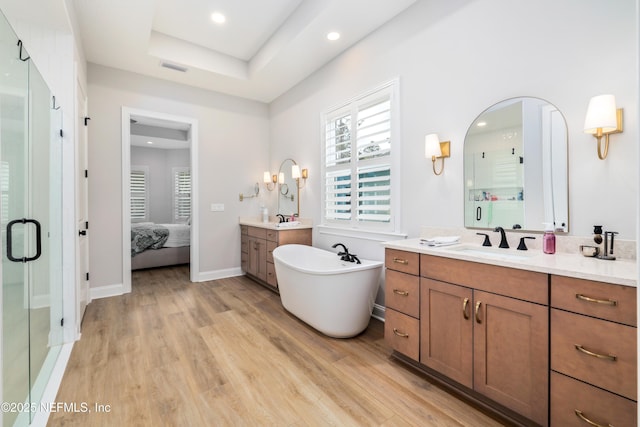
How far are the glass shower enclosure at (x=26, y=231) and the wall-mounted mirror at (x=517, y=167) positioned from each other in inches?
111

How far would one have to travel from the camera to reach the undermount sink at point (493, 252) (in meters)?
1.77

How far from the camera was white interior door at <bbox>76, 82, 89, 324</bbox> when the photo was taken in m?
2.63

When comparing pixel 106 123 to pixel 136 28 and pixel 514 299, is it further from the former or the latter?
pixel 514 299

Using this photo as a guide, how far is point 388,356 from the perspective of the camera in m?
2.23

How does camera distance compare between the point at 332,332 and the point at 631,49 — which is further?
the point at 332,332

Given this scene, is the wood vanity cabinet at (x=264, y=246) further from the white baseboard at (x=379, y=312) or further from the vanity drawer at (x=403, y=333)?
the vanity drawer at (x=403, y=333)

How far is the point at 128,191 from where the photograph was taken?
3859 millimetres

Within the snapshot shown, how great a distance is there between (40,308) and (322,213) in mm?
2778

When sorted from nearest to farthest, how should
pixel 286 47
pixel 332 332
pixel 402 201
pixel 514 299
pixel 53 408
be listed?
pixel 514 299 < pixel 53 408 < pixel 332 332 < pixel 402 201 < pixel 286 47

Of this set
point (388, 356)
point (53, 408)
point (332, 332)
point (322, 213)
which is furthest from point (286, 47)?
point (53, 408)

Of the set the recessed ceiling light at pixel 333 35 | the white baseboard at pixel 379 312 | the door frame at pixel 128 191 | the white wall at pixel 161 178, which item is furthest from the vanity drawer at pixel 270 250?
the white wall at pixel 161 178

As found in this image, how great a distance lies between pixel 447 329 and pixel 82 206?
3.68 metres

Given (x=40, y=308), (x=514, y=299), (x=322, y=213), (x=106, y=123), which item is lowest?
(x=40, y=308)

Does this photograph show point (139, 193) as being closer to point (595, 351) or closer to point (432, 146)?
point (432, 146)
